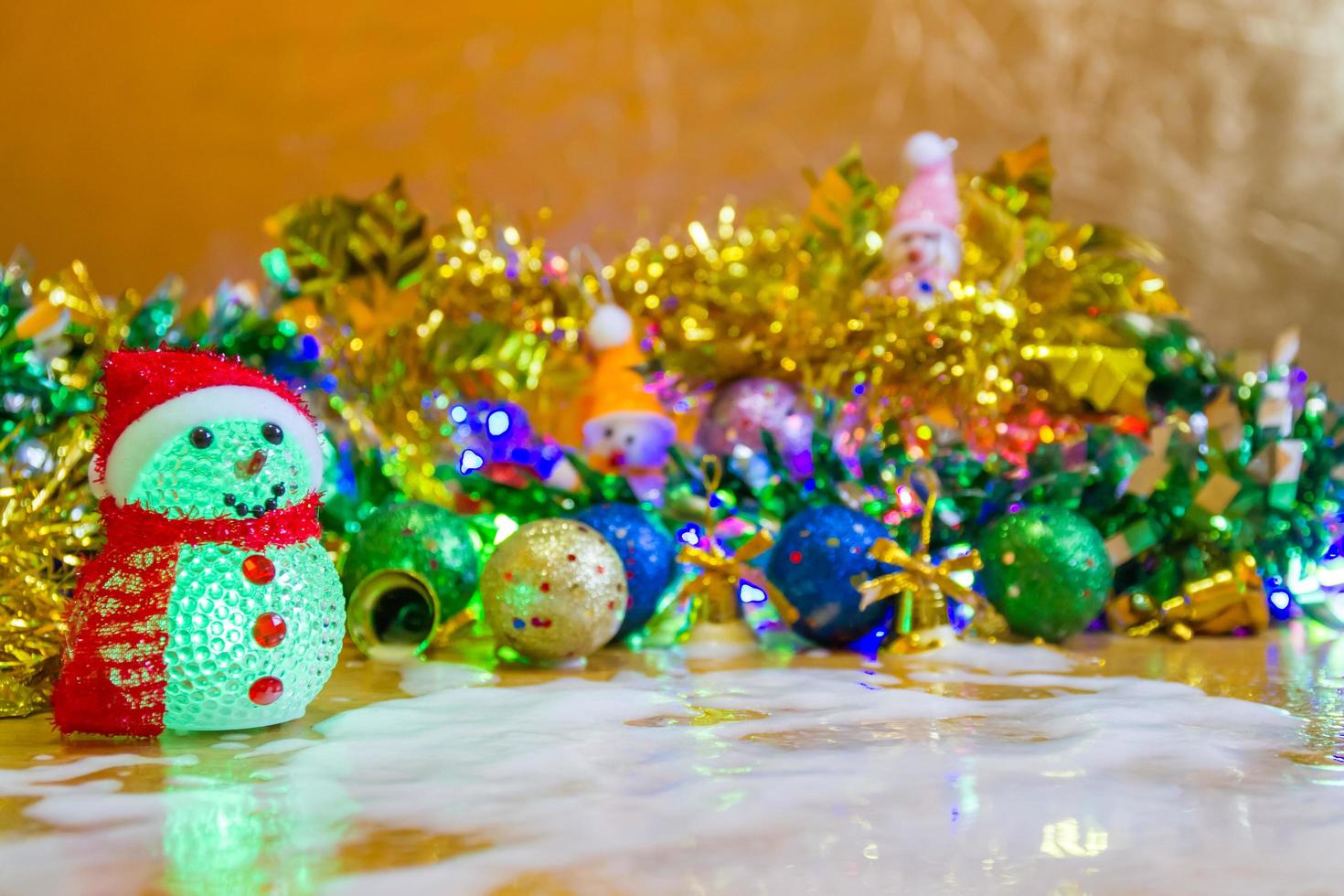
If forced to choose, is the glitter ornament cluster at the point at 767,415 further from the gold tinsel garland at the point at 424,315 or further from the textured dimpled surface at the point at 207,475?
the textured dimpled surface at the point at 207,475

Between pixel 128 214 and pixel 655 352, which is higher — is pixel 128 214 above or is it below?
above

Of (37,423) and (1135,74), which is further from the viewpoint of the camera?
(1135,74)

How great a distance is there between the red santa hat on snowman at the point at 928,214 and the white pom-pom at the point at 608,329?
465 mm

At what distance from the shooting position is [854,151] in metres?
2.03

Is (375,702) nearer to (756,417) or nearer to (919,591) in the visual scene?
(919,591)

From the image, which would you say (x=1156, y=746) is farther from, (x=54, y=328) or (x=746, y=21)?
(x=746, y=21)

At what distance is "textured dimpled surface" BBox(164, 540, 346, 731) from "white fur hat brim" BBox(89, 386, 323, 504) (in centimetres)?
9

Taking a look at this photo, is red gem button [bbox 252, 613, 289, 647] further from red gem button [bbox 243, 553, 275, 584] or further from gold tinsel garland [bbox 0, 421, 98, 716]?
gold tinsel garland [bbox 0, 421, 98, 716]

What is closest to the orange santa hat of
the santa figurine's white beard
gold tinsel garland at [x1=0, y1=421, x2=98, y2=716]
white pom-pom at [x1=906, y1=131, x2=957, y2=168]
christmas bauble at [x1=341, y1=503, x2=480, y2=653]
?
christmas bauble at [x1=341, y1=503, x2=480, y2=653]

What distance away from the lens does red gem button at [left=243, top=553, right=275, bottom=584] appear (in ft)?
3.34

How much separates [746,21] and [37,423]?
176 centimetres

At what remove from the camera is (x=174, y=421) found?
3.34 ft

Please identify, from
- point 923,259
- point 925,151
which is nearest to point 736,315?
point 923,259

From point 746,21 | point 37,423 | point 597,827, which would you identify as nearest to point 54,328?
point 37,423
